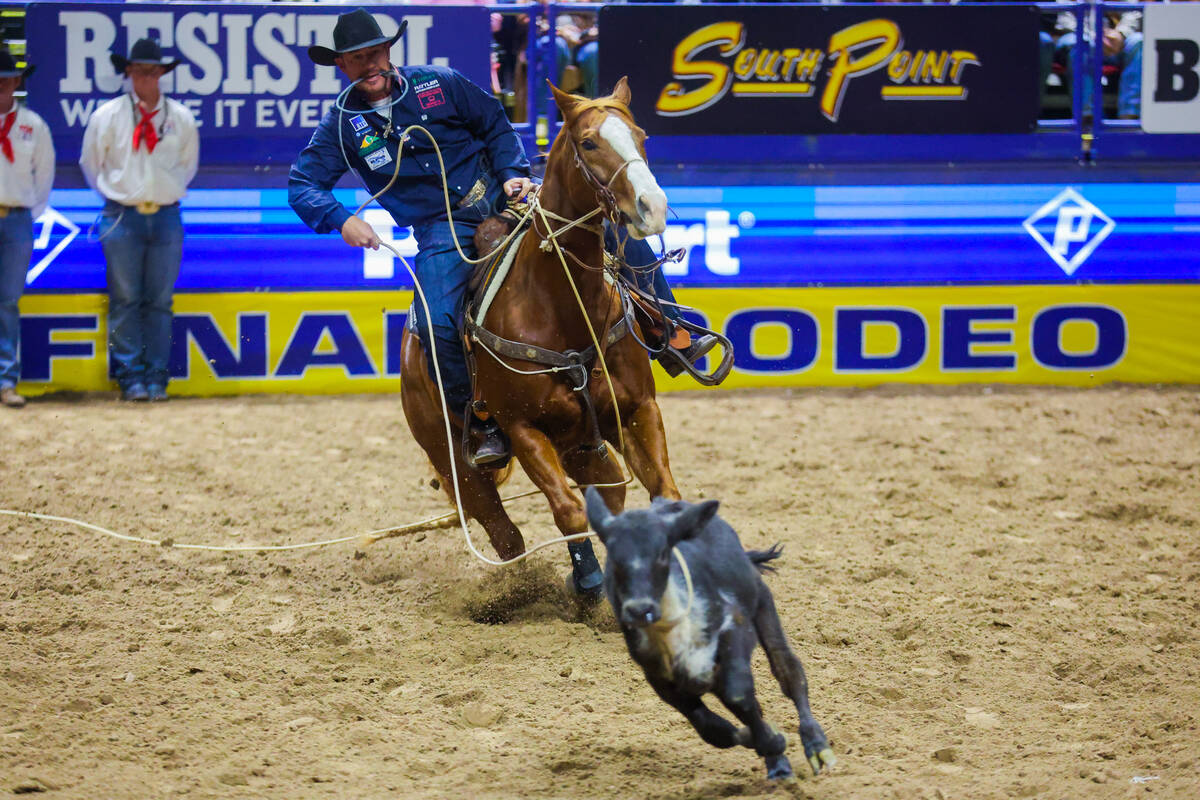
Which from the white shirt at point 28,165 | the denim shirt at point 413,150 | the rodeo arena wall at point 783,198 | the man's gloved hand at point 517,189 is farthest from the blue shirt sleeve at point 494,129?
the white shirt at point 28,165

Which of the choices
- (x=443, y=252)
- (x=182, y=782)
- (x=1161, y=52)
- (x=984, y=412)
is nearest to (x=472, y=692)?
(x=182, y=782)

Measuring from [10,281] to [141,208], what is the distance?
0.96 metres

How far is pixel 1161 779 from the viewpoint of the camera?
12.6 feet

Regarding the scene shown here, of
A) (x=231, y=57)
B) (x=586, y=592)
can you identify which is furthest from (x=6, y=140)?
(x=586, y=592)

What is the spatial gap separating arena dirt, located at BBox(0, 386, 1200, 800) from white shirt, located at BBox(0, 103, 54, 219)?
143cm

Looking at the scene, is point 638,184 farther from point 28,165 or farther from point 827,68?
point 28,165

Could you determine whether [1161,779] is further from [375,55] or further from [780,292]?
[780,292]

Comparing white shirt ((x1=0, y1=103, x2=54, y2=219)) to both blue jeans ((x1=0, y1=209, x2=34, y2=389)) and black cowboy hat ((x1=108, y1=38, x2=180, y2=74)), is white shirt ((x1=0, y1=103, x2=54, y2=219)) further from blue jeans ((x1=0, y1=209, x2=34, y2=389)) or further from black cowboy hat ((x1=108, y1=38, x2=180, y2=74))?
black cowboy hat ((x1=108, y1=38, x2=180, y2=74))

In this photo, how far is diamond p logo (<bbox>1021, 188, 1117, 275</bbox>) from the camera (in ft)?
31.1

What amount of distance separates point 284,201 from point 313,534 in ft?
11.6

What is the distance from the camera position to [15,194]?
8797 millimetres

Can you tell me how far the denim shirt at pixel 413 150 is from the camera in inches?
212

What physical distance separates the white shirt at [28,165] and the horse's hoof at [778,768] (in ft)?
22.9

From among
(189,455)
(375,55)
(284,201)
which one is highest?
(375,55)
